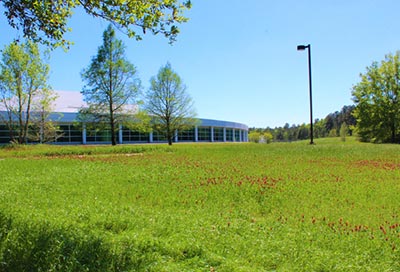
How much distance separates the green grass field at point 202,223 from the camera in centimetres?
389

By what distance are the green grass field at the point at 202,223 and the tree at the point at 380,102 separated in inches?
1285

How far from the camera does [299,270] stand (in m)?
3.65

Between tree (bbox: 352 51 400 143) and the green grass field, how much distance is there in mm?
32652

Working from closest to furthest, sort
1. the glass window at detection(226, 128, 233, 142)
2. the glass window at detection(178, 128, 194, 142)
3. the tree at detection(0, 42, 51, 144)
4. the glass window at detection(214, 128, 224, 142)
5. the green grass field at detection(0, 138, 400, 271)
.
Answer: the green grass field at detection(0, 138, 400, 271), the tree at detection(0, 42, 51, 144), the glass window at detection(178, 128, 194, 142), the glass window at detection(214, 128, 224, 142), the glass window at detection(226, 128, 233, 142)

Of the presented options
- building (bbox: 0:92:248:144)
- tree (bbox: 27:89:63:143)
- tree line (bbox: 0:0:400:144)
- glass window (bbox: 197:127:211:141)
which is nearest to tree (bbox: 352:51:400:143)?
tree line (bbox: 0:0:400:144)

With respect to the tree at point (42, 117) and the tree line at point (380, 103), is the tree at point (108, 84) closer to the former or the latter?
the tree at point (42, 117)

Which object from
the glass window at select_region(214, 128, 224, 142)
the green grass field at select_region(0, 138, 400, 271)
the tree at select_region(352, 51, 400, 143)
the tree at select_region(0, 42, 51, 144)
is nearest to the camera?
the green grass field at select_region(0, 138, 400, 271)

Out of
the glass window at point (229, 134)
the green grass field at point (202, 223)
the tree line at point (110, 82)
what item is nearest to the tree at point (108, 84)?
the tree line at point (110, 82)

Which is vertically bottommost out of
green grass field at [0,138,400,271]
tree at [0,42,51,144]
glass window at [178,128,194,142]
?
green grass field at [0,138,400,271]

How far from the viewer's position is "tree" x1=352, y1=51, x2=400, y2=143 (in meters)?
38.3

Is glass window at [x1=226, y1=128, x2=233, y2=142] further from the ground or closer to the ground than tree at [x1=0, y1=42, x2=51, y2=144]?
closer to the ground

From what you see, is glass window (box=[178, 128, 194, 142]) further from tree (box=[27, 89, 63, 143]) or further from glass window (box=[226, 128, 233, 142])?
tree (box=[27, 89, 63, 143])

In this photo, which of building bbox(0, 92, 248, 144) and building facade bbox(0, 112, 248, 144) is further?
building bbox(0, 92, 248, 144)

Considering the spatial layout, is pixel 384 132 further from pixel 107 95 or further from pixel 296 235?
pixel 296 235
